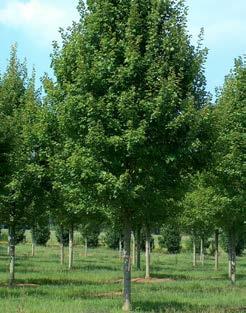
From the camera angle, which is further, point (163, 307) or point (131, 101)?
point (163, 307)

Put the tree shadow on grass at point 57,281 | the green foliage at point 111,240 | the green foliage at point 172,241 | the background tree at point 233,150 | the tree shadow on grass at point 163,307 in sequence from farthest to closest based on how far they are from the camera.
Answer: the green foliage at point 111,240, the green foliage at point 172,241, the tree shadow on grass at point 57,281, the background tree at point 233,150, the tree shadow on grass at point 163,307

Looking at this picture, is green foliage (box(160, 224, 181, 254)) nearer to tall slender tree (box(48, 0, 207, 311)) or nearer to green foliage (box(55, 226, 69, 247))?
green foliage (box(55, 226, 69, 247))

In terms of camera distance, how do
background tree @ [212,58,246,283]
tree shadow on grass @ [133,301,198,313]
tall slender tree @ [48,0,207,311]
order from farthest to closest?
1. background tree @ [212,58,246,283]
2. tree shadow on grass @ [133,301,198,313]
3. tall slender tree @ [48,0,207,311]

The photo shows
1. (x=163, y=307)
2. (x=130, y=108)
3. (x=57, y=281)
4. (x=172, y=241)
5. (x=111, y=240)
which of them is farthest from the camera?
(x=111, y=240)

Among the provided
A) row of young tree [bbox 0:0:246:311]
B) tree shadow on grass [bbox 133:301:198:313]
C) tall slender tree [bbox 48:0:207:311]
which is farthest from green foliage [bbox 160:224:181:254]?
tall slender tree [bbox 48:0:207:311]

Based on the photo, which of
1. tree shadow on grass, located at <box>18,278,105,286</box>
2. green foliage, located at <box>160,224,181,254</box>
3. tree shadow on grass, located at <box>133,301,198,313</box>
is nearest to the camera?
tree shadow on grass, located at <box>133,301,198,313</box>

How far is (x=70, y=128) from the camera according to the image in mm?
13859

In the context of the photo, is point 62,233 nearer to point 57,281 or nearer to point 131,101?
point 57,281

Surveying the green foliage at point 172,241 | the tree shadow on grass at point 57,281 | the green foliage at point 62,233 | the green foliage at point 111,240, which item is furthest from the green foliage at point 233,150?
the green foliage at point 111,240

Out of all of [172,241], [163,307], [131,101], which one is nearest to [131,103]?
[131,101]

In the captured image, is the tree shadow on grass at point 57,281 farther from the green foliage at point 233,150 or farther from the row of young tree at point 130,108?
the row of young tree at point 130,108

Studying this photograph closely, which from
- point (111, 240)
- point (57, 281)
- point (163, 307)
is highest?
point (111, 240)

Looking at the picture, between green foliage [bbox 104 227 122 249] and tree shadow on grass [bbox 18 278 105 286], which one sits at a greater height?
green foliage [bbox 104 227 122 249]

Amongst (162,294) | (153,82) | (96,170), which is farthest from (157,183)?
(162,294)
